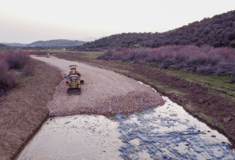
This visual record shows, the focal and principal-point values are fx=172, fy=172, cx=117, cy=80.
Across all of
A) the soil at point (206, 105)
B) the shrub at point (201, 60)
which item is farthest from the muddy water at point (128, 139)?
the shrub at point (201, 60)

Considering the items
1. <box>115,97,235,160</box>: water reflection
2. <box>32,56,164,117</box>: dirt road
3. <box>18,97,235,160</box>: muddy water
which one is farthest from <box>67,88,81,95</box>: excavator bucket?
<box>115,97,235,160</box>: water reflection

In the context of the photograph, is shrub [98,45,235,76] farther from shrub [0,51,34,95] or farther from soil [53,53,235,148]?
shrub [0,51,34,95]

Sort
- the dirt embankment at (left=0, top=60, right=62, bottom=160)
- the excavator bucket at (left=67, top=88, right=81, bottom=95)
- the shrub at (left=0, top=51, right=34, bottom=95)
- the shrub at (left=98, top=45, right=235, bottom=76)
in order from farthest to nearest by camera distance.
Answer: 1. the shrub at (left=98, top=45, right=235, bottom=76)
2. the excavator bucket at (left=67, top=88, right=81, bottom=95)
3. the shrub at (left=0, top=51, right=34, bottom=95)
4. the dirt embankment at (left=0, top=60, right=62, bottom=160)

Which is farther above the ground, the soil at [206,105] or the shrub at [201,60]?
the shrub at [201,60]

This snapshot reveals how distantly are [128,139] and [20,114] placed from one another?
663 cm

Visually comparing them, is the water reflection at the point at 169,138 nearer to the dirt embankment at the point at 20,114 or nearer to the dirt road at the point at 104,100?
the dirt road at the point at 104,100

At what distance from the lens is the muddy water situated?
737 cm

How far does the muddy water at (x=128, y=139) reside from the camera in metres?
7.37

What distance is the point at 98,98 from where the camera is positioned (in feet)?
44.7

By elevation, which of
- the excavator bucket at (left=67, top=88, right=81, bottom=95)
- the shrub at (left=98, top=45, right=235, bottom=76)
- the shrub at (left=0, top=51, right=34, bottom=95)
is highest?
the shrub at (left=98, top=45, right=235, bottom=76)

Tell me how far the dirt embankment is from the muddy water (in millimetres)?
546

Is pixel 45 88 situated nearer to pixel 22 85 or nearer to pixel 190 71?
pixel 22 85

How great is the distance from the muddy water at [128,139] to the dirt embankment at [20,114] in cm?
55

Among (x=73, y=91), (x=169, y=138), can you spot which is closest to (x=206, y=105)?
(x=169, y=138)
